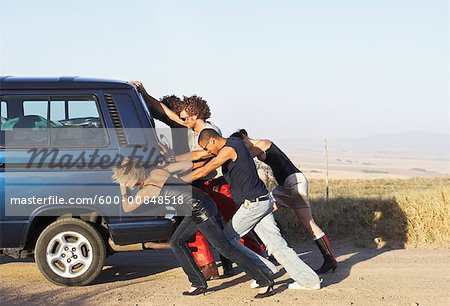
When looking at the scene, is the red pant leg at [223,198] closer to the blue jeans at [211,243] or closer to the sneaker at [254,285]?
the sneaker at [254,285]

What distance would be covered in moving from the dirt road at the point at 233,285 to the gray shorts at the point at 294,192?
0.81 metres

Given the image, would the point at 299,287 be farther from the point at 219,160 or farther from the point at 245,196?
the point at 219,160

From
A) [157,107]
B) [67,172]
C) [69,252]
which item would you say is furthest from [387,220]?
[67,172]

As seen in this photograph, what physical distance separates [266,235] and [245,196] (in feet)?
1.72

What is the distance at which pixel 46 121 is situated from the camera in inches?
277

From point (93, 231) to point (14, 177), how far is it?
944mm

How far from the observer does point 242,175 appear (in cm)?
679

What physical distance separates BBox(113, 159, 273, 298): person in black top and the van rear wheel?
0.51 metres

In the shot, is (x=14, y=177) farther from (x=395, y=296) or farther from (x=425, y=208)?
(x=425, y=208)

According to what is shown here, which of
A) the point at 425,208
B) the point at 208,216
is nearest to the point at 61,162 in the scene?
the point at 208,216

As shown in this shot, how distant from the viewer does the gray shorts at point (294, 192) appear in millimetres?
7957

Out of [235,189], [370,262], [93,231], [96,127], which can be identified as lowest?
[370,262]

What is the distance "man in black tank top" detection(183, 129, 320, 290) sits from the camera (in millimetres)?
6723

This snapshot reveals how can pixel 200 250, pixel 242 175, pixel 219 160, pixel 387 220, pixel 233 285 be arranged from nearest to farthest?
pixel 219 160 < pixel 242 175 < pixel 233 285 < pixel 200 250 < pixel 387 220
